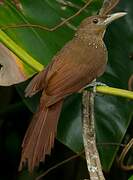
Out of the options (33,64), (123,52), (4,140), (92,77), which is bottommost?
(4,140)

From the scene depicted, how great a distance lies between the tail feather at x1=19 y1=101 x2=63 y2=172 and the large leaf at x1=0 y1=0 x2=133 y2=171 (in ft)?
0.85

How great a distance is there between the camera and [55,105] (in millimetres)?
1990

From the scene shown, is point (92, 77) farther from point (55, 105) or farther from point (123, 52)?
point (123, 52)

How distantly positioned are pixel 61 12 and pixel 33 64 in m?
0.53

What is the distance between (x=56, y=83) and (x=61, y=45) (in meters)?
0.29

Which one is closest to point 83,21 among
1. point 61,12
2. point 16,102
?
point 61,12

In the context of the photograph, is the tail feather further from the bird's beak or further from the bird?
the bird's beak

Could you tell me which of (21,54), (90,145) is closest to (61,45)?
(21,54)

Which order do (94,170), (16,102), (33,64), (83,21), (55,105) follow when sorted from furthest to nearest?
(16,102) < (83,21) < (55,105) < (33,64) < (94,170)

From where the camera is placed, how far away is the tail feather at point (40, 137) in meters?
1.80

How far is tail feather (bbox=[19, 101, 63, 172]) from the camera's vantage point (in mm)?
1796

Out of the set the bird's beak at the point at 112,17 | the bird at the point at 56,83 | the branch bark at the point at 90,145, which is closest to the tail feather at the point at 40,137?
the bird at the point at 56,83

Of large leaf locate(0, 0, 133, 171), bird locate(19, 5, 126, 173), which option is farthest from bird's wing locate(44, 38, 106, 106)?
large leaf locate(0, 0, 133, 171)

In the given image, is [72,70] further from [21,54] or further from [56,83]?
[21,54]
